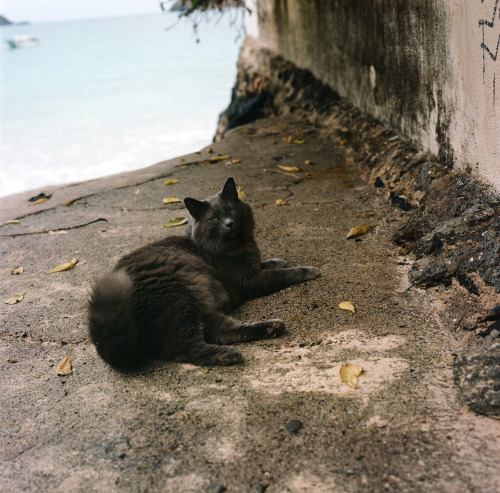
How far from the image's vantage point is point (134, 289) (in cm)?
277

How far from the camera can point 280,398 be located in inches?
88.0

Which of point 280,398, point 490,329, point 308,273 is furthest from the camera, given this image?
point 308,273

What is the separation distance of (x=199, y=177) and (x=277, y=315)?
9.43 ft

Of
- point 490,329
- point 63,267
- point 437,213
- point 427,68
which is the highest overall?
point 427,68

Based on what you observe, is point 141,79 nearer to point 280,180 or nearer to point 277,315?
point 280,180

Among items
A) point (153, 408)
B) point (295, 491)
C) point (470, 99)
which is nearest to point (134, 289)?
point (153, 408)

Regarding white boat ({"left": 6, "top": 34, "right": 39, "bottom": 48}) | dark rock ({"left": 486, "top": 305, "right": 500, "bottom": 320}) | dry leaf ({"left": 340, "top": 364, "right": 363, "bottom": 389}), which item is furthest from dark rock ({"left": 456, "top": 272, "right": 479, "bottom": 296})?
white boat ({"left": 6, "top": 34, "right": 39, "bottom": 48})

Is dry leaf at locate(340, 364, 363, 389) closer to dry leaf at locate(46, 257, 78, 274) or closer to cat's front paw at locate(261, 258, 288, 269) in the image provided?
cat's front paw at locate(261, 258, 288, 269)

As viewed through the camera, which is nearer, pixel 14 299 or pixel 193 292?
pixel 193 292

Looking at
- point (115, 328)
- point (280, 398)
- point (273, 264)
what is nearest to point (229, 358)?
point (280, 398)

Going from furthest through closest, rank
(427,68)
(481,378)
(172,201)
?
1. (172,201)
2. (427,68)
3. (481,378)

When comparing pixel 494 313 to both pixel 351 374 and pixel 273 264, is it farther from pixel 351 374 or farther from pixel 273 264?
pixel 273 264

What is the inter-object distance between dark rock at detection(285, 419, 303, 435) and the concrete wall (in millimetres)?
1733

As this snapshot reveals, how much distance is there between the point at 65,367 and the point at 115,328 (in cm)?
40
